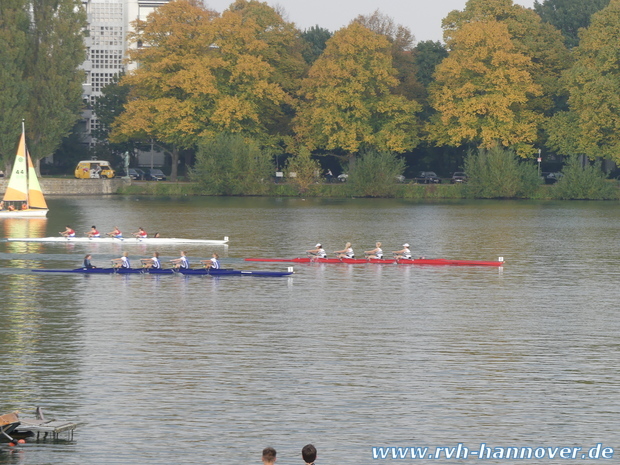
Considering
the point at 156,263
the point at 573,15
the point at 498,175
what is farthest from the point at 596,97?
the point at 156,263

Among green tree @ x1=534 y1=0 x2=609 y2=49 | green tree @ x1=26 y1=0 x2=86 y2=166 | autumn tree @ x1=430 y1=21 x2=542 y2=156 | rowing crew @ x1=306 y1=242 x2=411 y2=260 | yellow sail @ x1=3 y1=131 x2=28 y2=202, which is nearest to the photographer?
rowing crew @ x1=306 y1=242 x2=411 y2=260

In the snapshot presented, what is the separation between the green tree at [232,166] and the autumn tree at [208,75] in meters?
3.07

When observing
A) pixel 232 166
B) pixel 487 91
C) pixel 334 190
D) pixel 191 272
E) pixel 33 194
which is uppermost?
pixel 487 91

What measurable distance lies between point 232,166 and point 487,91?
32.7m

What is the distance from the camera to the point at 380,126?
143 meters

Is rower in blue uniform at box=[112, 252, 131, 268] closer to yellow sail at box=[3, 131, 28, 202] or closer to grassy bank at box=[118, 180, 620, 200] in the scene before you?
yellow sail at box=[3, 131, 28, 202]

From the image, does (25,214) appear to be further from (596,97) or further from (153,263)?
(596,97)

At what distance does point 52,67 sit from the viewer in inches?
5536

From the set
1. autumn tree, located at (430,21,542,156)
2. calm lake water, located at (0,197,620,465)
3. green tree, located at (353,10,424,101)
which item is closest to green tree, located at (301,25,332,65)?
green tree, located at (353,10,424,101)

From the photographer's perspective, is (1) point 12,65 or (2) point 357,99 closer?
(1) point 12,65

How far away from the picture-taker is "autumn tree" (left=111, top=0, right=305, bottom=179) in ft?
463

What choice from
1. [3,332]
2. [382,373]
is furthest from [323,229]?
[382,373]

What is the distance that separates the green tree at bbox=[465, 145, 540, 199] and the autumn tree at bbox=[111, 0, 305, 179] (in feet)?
84.5

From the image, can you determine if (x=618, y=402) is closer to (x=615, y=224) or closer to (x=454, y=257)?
(x=454, y=257)
